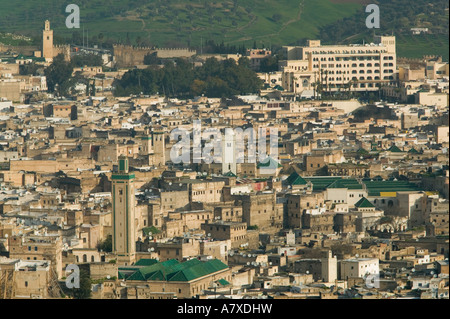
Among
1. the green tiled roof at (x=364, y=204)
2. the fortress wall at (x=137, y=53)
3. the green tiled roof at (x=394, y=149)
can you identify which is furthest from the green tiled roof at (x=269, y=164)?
the fortress wall at (x=137, y=53)

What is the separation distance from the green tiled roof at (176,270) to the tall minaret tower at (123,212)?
1.84 meters

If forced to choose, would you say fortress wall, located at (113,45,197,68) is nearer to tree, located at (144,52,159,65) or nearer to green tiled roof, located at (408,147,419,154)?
tree, located at (144,52,159,65)

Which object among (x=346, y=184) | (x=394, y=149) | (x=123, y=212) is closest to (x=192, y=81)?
(x=394, y=149)

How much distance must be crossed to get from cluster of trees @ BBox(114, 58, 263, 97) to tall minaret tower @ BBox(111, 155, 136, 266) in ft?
79.6

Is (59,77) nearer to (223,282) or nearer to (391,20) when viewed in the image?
(391,20)

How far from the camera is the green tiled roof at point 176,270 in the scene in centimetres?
2083

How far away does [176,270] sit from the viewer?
21047mm

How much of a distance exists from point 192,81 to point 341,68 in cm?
568

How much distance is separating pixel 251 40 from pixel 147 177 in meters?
32.6

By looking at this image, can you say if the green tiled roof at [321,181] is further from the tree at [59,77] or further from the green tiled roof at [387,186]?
the tree at [59,77]

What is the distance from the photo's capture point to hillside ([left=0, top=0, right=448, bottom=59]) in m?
60.8

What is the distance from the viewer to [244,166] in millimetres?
31250
